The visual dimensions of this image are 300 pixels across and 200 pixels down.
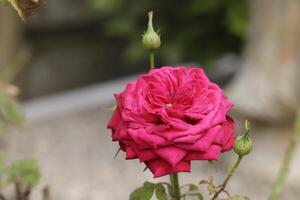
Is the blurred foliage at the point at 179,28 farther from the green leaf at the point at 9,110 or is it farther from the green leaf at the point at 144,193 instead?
the green leaf at the point at 144,193

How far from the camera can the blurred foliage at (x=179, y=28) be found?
7.36 ft

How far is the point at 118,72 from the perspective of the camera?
9.21ft

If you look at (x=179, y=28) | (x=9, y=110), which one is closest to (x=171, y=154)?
(x=9, y=110)

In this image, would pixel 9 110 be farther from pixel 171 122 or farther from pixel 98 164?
pixel 98 164

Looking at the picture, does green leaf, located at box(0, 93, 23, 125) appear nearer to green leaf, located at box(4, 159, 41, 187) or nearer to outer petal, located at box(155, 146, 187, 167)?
green leaf, located at box(4, 159, 41, 187)

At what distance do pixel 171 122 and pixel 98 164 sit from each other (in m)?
1.19

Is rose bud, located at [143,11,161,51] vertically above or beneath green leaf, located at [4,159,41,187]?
above

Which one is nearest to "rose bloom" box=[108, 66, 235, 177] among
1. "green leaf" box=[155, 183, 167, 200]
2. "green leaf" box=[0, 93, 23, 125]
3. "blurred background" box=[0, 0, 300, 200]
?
"green leaf" box=[155, 183, 167, 200]

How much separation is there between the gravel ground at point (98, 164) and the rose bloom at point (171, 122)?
0.79 metres

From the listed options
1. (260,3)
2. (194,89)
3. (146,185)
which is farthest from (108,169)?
(194,89)

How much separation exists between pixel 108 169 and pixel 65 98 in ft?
2.38

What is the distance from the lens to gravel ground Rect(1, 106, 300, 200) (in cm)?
155

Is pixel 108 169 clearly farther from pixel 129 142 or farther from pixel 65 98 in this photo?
pixel 129 142

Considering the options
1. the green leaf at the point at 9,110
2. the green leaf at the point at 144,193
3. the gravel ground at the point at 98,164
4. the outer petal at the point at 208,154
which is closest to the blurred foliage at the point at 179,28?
the gravel ground at the point at 98,164
